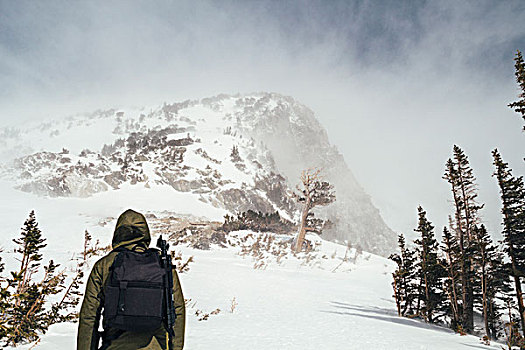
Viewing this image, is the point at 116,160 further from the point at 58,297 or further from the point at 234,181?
the point at 58,297

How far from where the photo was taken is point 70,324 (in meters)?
4.72

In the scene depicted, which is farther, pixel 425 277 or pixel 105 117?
pixel 105 117

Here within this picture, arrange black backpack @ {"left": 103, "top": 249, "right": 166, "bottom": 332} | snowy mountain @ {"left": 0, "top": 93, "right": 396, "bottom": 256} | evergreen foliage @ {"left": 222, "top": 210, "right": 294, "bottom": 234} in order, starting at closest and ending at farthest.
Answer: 1. black backpack @ {"left": 103, "top": 249, "right": 166, "bottom": 332}
2. evergreen foliage @ {"left": 222, "top": 210, "right": 294, "bottom": 234}
3. snowy mountain @ {"left": 0, "top": 93, "right": 396, "bottom": 256}

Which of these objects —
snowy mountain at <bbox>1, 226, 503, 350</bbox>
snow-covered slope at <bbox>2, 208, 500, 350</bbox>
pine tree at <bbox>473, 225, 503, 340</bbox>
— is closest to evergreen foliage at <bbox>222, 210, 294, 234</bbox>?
snowy mountain at <bbox>1, 226, 503, 350</bbox>

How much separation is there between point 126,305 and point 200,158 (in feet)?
147

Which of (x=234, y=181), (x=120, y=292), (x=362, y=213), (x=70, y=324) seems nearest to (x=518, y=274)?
(x=120, y=292)

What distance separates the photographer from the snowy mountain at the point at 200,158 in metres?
38.1

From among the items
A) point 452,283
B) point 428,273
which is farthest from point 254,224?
point 452,283

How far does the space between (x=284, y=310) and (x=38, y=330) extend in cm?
504

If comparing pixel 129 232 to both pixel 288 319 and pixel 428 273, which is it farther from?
pixel 428 273

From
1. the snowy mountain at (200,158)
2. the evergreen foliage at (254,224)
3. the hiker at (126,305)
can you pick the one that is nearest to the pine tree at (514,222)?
the hiker at (126,305)

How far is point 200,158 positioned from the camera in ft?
150

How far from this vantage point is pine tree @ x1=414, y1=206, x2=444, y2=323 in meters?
8.79

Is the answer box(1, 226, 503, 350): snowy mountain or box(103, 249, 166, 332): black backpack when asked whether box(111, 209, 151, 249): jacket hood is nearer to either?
box(103, 249, 166, 332): black backpack
